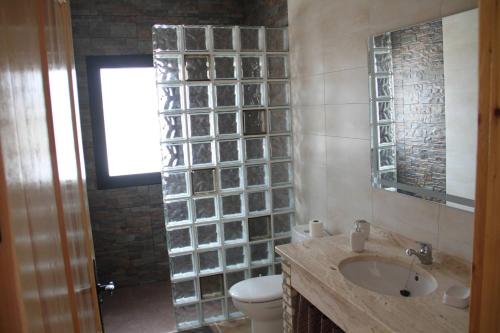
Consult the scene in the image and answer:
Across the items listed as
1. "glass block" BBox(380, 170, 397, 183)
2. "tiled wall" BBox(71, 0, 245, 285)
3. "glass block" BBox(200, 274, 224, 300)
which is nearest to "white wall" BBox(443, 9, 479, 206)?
"glass block" BBox(380, 170, 397, 183)

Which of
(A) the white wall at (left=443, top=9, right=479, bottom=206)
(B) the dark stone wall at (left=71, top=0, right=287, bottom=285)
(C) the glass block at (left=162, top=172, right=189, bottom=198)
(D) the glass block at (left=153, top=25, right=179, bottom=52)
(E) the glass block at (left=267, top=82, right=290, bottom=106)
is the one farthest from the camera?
(B) the dark stone wall at (left=71, top=0, right=287, bottom=285)

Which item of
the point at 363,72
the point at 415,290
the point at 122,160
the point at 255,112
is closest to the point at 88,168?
the point at 122,160

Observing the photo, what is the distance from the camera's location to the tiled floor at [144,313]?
3.04 m

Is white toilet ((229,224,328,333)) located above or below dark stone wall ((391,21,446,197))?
below

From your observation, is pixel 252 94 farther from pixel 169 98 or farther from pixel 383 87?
pixel 383 87

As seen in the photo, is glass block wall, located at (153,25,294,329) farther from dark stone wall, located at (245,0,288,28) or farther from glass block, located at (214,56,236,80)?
dark stone wall, located at (245,0,288,28)

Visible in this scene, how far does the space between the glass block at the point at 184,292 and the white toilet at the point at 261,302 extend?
49 cm

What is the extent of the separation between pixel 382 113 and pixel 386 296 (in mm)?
995

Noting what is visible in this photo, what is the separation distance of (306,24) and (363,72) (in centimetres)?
75

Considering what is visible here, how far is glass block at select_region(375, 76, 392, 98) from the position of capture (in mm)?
2055

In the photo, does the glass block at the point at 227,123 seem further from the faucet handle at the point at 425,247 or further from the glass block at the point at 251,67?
the faucet handle at the point at 425,247

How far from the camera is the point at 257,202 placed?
308cm

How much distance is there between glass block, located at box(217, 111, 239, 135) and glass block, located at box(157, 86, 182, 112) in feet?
1.00

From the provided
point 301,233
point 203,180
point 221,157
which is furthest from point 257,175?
point 301,233
